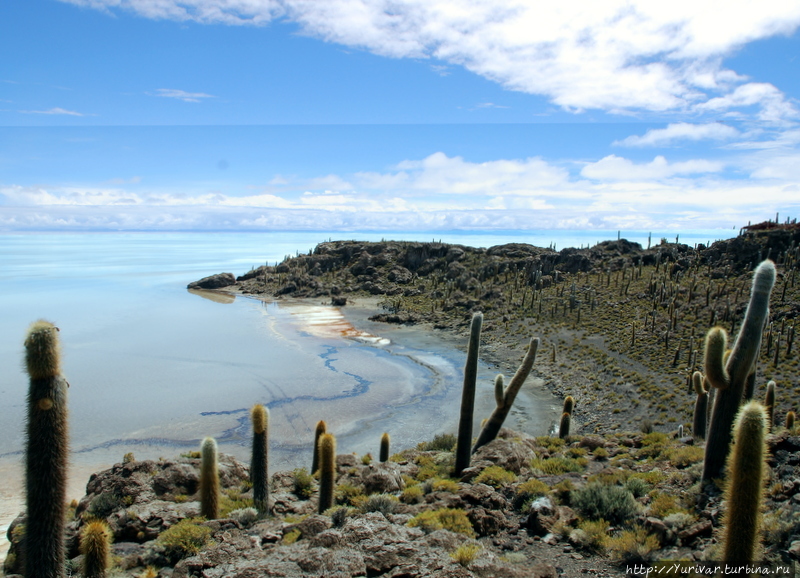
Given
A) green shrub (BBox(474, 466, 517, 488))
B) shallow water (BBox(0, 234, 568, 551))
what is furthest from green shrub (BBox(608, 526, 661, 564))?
shallow water (BBox(0, 234, 568, 551))

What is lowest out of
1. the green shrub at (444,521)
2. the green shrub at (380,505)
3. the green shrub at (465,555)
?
the green shrub at (380,505)

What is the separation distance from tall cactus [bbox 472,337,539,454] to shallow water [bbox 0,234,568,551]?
725cm

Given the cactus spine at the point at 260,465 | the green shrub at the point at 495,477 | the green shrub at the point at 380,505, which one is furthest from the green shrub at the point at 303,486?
the green shrub at the point at 495,477

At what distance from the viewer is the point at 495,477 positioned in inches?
456

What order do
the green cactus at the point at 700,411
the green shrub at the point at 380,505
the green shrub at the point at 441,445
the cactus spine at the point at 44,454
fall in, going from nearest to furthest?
the cactus spine at the point at 44,454 < the green shrub at the point at 380,505 < the green cactus at the point at 700,411 < the green shrub at the point at 441,445

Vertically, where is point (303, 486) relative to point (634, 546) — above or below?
below

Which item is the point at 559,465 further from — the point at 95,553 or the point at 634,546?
the point at 95,553

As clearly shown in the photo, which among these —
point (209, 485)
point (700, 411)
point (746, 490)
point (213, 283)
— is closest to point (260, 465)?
point (209, 485)

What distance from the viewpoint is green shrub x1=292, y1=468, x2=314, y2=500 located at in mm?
12711

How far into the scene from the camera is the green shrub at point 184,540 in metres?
8.28

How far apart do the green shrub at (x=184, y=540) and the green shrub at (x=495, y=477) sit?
6.24m

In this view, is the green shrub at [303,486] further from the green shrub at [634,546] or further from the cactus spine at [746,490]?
the cactus spine at [746,490]

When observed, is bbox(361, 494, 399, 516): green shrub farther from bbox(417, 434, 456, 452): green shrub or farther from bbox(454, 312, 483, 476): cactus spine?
Result: bbox(417, 434, 456, 452): green shrub

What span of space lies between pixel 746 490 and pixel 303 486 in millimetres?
10393
